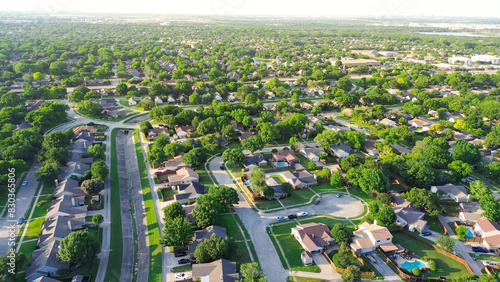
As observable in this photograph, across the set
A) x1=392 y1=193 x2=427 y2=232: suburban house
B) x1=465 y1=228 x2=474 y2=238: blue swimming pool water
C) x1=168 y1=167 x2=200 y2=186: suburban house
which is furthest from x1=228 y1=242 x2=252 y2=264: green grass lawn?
x1=465 y1=228 x2=474 y2=238: blue swimming pool water

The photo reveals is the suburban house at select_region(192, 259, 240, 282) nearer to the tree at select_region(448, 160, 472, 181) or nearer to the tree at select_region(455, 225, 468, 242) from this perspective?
the tree at select_region(455, 225, 468, 242)

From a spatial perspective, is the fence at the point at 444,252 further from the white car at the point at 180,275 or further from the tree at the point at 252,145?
the tree at the point at 252,145

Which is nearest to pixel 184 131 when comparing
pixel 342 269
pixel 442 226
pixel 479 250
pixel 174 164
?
pixel 174 164

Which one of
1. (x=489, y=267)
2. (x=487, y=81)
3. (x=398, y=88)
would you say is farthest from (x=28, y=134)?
(x=487, y=81)

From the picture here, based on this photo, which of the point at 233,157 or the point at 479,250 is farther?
the point at 233,157

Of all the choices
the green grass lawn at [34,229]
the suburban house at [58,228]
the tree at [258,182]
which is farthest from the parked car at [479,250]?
the green grass lawn at [34,229]

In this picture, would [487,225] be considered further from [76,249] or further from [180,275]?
[76,249]
